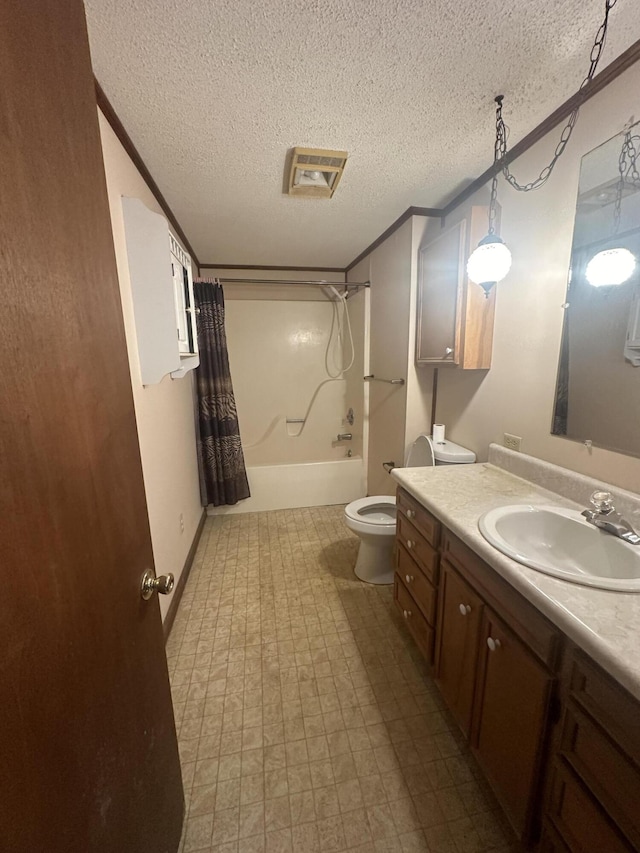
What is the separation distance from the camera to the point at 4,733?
0.37m

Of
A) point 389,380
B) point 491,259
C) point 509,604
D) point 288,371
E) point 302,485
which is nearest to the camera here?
point 509,604

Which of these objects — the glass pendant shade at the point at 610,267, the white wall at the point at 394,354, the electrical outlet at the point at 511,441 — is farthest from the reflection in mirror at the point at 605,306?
the white wall at the point at 394,354

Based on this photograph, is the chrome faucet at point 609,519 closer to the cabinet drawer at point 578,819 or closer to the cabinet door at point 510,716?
the cabinet door at point 510,716

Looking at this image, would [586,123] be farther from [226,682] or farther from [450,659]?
[226,682]

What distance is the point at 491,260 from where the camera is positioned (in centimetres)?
140

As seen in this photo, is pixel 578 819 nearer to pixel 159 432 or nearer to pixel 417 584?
pixel 417 584

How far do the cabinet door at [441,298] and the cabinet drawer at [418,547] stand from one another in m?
0.90

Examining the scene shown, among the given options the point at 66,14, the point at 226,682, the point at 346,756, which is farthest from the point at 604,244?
the point at 226,682

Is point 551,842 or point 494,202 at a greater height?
point 494,202

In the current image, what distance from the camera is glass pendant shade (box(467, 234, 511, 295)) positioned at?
1386mm

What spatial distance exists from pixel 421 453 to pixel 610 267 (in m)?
1.25

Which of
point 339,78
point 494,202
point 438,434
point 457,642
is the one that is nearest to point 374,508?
point 438,434

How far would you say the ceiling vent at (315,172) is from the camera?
1.52m

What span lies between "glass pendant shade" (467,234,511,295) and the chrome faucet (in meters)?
0.94
